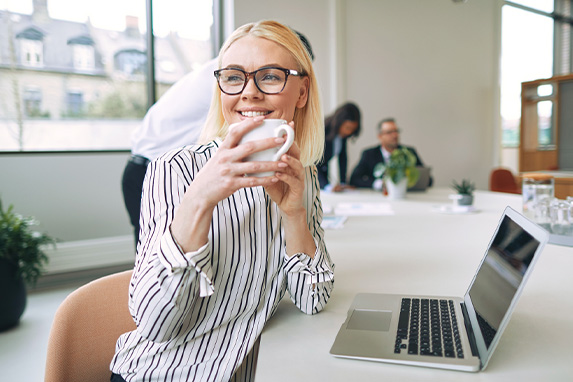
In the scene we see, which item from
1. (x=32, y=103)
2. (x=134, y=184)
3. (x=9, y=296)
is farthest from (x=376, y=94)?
(x=9, y=296)

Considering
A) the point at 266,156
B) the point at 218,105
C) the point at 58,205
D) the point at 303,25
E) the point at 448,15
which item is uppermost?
the point at 448,15

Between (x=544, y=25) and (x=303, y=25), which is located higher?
(x=544, y=25)

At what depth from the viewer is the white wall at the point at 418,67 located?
5.43 meters

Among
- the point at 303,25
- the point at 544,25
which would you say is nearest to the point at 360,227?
the point at 303,25

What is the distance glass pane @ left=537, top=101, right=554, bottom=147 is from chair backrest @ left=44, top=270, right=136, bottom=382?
6.20 m

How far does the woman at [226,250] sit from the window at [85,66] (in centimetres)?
338

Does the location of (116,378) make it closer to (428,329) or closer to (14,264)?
(428,329)

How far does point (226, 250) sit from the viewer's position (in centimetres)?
95

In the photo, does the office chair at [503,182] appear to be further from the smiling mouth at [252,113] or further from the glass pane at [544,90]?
the smiling mouth at [252,113]

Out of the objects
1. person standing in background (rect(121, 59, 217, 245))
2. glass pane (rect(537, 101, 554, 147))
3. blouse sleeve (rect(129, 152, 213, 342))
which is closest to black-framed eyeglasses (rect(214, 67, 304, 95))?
blouse sleeve (rect(129, 152, 213, 342))

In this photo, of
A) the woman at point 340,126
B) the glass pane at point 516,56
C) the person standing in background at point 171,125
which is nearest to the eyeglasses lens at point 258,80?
the person standing in background at point 171,125

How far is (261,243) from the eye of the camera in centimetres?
99

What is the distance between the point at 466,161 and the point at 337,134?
374 cm

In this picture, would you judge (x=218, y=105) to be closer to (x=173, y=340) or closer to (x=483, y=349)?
(x=173, y=340)
